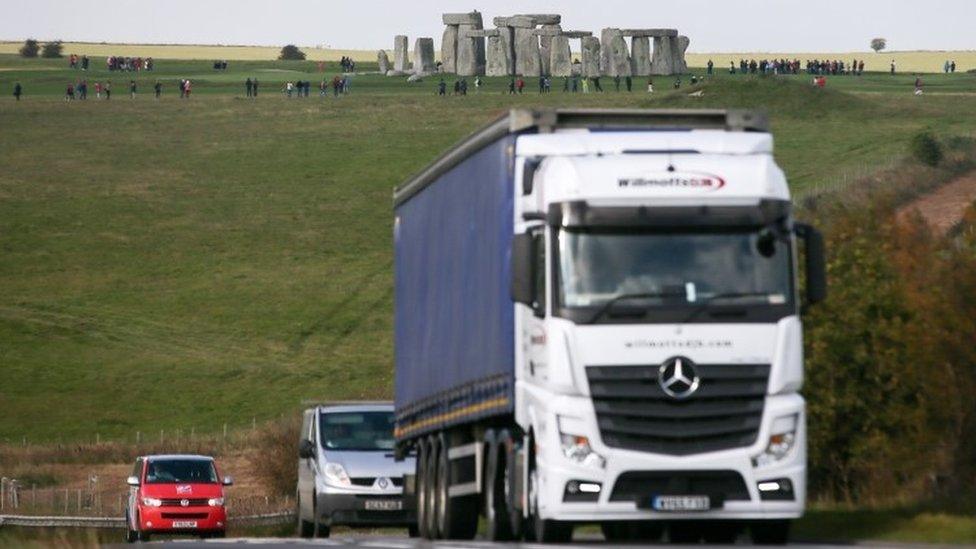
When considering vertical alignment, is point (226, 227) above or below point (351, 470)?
below

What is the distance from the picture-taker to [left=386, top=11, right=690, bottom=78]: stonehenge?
15388 cm

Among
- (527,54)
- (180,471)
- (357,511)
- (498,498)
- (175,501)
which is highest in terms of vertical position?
(498,498)

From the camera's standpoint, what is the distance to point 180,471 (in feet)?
128

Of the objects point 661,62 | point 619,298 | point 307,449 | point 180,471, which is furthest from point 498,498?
point 661,62

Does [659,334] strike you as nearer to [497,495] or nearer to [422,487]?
[497,495]

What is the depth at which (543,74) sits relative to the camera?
152 m

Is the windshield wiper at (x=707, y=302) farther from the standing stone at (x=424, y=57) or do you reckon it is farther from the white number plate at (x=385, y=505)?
the standing stone at (x=424, y=57)

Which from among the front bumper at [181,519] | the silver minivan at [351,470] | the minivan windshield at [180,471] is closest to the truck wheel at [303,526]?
the silver minivan at [351,470]

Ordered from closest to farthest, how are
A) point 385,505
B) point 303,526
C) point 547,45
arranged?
point 385,505 < point 303,526 < point 547,45

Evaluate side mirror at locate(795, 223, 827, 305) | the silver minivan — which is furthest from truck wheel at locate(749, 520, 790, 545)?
the silver minivan

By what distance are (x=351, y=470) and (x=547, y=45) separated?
417 feet

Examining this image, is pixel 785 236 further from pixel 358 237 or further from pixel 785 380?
pixel 358 237

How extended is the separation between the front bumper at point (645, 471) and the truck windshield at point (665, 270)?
37.5 inches

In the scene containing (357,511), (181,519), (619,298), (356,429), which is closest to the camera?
(619,298)
